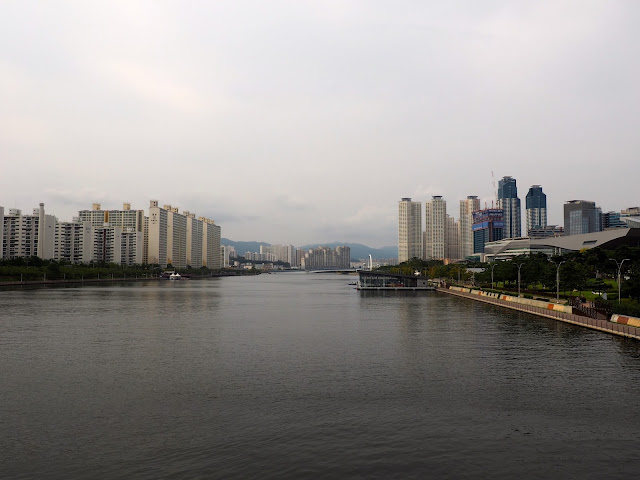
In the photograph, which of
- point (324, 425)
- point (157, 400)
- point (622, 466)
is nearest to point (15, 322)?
point (157, 400)

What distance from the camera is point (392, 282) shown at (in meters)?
167

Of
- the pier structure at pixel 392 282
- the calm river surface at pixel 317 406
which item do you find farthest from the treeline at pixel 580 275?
the calm river surface at pixel 317 406

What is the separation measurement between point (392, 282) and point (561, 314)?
325 feet

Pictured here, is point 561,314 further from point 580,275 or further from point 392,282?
point 392,282

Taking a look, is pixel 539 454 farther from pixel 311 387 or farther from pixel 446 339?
pixel 446 339

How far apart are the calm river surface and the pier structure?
4104 inches

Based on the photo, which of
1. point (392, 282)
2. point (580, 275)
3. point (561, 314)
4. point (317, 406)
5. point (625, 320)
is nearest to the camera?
point (317, 406)

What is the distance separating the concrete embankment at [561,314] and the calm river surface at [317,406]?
1.73m

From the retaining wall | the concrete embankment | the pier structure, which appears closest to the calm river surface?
the concrete embankment

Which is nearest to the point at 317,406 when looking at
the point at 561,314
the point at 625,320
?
the point at 625,320

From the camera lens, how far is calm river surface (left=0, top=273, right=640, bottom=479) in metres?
19.9

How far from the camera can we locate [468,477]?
1869cm

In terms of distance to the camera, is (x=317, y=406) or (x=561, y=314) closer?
(x=317, y=406)

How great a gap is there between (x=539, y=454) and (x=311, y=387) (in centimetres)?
1411
